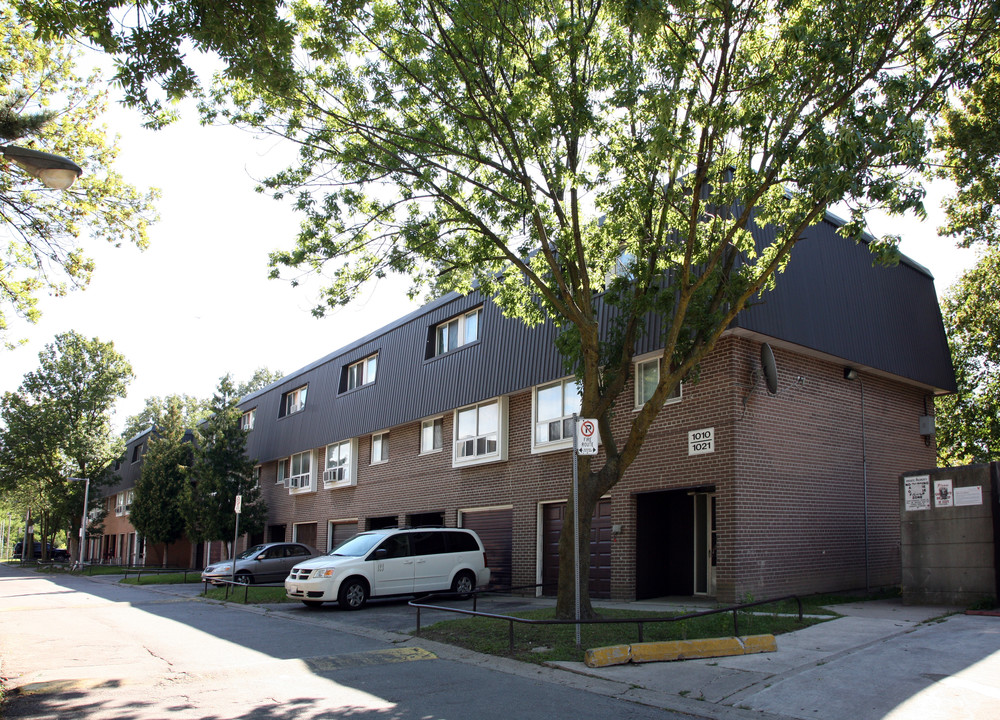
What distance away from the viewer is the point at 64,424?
4903 cm

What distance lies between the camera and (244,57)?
28.6ft

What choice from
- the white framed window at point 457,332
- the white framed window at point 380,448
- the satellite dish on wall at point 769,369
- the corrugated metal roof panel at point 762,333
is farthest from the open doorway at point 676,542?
the white framed window at point 380,448

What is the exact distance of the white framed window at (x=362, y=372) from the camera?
27891 millimetres

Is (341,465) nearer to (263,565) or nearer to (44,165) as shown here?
(263,565)

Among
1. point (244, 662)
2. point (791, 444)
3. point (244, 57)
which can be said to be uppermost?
point (244, 57)

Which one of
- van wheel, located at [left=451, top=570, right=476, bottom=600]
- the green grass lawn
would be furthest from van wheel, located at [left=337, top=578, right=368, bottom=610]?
the green grass lawn

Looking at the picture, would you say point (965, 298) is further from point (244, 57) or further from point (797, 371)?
point (244, 57)

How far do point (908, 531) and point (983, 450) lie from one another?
1628 cm

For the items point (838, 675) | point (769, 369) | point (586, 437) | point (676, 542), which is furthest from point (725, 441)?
point (838, 675)

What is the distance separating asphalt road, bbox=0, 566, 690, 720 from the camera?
24.5 feet

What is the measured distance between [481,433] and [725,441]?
8278 millimetres

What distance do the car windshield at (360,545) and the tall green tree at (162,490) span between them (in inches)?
930

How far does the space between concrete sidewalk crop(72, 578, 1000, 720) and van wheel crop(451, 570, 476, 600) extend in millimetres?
6189

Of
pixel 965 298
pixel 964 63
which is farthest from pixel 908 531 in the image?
pixel 965 298
